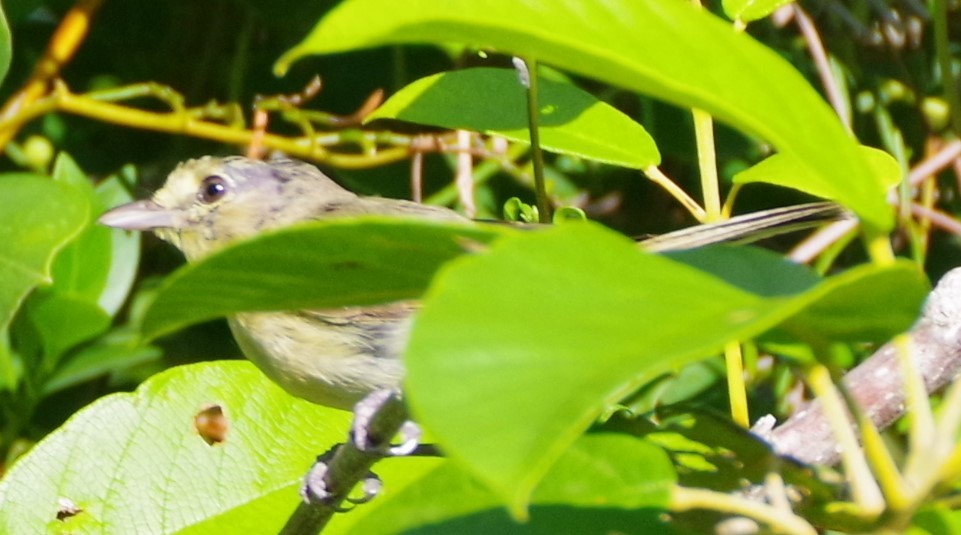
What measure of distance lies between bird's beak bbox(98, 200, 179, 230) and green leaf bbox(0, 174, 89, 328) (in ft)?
1.05

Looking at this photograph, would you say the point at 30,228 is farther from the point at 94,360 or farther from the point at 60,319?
the point at 94,360

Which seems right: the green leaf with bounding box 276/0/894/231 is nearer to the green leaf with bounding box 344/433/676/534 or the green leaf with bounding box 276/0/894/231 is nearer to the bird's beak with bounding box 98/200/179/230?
the green leaf with bounding box 344/433/676/534

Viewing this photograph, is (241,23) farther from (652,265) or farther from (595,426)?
(652,265)

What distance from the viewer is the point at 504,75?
1486 millimetres

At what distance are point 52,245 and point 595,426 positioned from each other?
995 millimetres

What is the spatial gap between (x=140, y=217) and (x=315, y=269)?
1.62 metres

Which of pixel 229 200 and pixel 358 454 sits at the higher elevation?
pixel 358 454

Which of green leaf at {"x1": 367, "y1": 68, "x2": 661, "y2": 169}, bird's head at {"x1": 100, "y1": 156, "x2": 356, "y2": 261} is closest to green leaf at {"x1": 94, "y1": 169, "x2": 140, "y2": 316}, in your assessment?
bird's head at {"x1": 100, "y1": 156, "x2": 356, "y2": 261}

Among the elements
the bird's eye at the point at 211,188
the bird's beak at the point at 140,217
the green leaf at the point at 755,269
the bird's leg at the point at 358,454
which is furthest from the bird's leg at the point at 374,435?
the bird's eye at the point at 211,188

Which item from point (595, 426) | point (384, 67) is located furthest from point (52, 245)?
point (384, 67)

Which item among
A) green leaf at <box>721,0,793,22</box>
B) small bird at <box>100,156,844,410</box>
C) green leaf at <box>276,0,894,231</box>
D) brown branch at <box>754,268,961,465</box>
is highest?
green leaf at <box>276,0,894,231</box>

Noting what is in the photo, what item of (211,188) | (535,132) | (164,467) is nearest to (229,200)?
(211,188)

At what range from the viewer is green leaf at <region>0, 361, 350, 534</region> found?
4.97 ft

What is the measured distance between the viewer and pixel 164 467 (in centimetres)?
155
